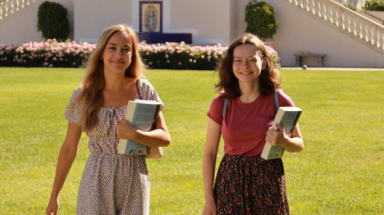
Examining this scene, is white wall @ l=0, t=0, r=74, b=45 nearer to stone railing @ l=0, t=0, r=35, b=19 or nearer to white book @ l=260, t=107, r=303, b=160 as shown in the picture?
stone railing @ l=0, t=0, r=35, b=19

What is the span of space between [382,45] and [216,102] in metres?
20.5

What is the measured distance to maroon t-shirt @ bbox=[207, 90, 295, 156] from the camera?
296cm

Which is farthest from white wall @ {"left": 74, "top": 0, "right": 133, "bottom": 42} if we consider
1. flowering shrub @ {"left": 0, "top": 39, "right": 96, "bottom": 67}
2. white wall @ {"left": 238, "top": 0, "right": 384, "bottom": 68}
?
flowering shrub @ {"left": 0, "top": 39, "right": 96, "bottom": 67}

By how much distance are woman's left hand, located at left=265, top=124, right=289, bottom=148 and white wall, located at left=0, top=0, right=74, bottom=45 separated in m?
25.3

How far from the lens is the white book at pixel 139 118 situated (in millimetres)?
2674

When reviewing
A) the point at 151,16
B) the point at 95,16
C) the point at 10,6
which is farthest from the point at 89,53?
Result: the point at 10,6

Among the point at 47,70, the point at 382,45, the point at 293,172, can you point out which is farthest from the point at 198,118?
the point at 382,45

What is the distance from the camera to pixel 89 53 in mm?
18438

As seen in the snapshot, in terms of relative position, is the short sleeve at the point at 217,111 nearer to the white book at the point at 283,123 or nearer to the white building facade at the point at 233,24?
the white book at the point at 283,123

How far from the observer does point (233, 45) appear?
121 inches

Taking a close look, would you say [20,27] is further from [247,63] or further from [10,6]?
[247,63]

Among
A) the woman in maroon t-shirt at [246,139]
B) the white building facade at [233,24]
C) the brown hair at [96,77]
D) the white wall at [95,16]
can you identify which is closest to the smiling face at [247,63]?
the woman in maroon t-shirt at [246,139]

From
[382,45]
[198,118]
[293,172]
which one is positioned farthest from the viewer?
[382,45]

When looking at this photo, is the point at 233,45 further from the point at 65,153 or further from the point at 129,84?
the point at 65,153
